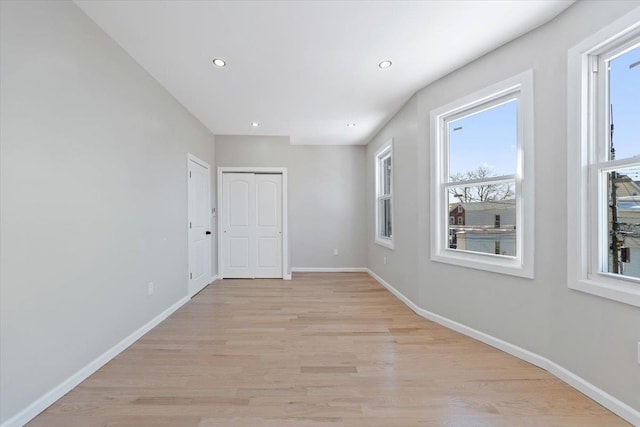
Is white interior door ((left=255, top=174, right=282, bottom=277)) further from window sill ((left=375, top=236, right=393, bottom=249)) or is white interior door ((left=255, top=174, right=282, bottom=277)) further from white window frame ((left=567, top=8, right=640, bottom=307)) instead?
white window frame ((left=567, top=8, right=640, bottom=307))

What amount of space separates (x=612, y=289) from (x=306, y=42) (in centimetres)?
269

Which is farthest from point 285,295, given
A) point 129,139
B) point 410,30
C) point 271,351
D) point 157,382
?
point 410,30

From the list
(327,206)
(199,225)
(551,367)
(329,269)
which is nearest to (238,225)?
(199,225)

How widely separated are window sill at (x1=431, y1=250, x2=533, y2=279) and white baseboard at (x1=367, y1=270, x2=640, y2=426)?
1.94 ft

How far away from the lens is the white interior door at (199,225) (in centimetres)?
386

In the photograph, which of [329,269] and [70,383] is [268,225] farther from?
[70,383]

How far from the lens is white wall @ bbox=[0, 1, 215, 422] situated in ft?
4.81

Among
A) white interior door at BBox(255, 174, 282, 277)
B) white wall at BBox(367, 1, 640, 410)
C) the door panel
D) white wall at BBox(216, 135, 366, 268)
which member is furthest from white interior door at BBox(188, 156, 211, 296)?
white wall at BBox(367, 1, 640, 410)

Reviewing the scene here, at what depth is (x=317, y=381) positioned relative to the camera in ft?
6.23

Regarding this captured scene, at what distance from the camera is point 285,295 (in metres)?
3.95

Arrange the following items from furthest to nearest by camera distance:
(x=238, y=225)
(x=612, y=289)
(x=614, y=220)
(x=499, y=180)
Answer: (x=238, y=225), (x=499, y=180), (x=614, y=220), (x=612, y=289)

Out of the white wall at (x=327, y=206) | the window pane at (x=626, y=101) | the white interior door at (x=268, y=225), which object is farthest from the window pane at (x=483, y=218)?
the white interior door at (x=268, y=225)

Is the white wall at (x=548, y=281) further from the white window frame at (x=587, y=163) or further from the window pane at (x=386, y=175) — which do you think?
the window pane at (x=386, y=175)

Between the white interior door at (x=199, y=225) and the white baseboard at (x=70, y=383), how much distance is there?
1.23 m
